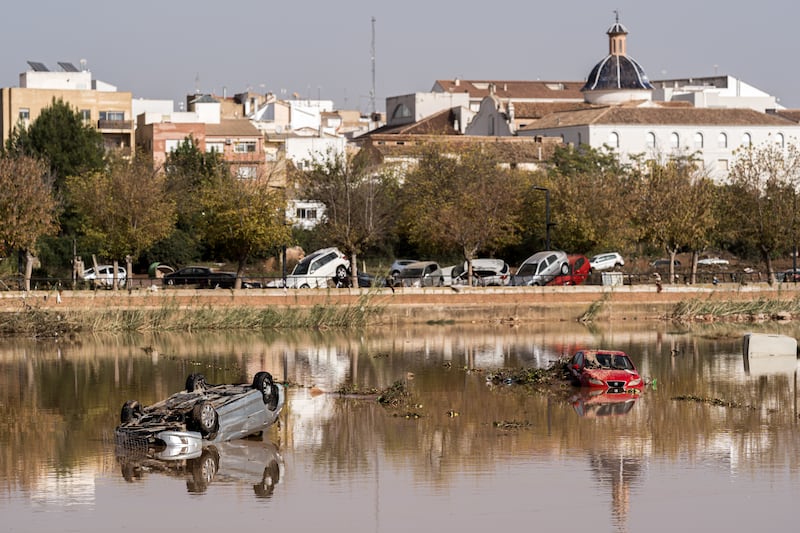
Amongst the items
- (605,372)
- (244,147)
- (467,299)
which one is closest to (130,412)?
(605,372)

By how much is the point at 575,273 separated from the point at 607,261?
959cm

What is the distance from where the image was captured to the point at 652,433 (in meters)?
25.4

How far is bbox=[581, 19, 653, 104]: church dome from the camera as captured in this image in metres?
108

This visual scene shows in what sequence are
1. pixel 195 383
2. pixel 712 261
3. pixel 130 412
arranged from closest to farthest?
pixel 130 412
pixel 195 383
pixel 712 261

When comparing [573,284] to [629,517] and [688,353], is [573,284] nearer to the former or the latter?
[688,353]

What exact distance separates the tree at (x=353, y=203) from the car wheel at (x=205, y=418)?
28.3 m

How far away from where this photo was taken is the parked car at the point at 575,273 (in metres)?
55.8

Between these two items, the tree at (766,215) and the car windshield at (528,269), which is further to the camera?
the tree at (766,215)

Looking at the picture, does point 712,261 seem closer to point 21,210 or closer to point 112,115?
point 21,210

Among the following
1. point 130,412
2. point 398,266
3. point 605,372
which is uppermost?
point 398,266

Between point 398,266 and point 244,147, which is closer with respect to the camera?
point 398,266

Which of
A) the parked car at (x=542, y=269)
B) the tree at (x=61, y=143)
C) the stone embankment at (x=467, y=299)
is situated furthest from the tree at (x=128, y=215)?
the parked car at (x=542, y=269)

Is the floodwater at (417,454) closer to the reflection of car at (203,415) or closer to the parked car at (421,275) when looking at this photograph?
the reflection of car at (203,415)

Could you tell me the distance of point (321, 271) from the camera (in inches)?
2157
